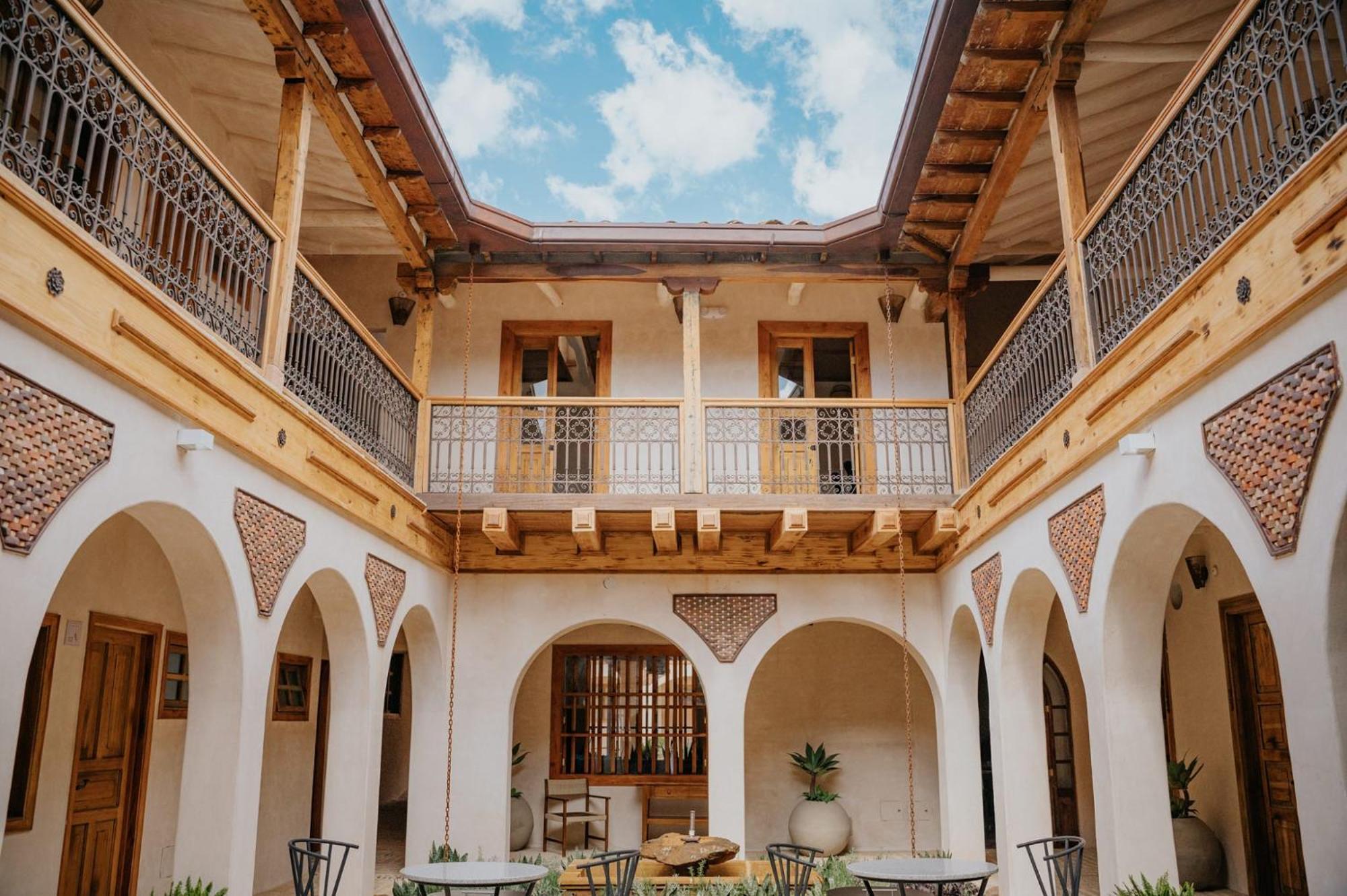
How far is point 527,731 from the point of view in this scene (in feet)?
36.4

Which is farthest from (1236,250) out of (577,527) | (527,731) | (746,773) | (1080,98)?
(527,731)

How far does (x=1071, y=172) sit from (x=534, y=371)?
5.72 m

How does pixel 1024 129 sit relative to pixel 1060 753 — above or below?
above

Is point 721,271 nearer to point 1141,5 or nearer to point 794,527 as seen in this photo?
point 794,527

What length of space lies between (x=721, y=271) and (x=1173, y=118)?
14.8 ft

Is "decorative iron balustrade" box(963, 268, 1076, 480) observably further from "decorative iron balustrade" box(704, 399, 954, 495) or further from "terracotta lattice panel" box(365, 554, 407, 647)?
"terracotta lattice panel" box(365, 554, 407, 647)

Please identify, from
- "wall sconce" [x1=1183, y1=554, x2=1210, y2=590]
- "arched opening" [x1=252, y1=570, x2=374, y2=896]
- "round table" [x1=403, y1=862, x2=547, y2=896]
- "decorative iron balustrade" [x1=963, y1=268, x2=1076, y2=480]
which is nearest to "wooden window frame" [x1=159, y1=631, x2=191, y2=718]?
"arched opening" [x1=252, y1=570, x2=374, y2=896]

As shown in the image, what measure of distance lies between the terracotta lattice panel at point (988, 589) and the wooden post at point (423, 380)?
4.41 m

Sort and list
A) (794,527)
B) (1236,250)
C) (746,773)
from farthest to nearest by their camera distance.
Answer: (746,773) → (794,527) → (1236,250)

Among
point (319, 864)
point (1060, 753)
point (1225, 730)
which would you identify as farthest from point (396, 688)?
point (1225, 730)

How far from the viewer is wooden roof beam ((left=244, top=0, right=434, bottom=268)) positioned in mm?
5812

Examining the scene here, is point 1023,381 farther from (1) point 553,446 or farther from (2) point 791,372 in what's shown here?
(1) point 553,446

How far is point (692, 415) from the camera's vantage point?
856 cm

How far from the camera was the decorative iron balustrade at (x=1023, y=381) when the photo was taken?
6.28 m
